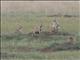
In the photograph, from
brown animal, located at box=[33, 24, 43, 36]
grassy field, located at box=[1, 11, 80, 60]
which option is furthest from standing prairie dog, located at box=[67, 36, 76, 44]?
brown animal, located at box=[33, 24, 43, 36]

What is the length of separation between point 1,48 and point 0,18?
407mm

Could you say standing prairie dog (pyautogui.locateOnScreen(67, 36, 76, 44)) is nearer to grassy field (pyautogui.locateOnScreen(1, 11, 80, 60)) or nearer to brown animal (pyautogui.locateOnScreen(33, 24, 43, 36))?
grassy field (pyautogui.locateOnScreen(1, 11, 80, 60))

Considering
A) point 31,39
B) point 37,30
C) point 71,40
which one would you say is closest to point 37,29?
point 37,30

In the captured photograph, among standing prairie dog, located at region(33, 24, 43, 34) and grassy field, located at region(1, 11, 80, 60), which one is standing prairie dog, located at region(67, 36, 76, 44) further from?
standing prairie dog, located at region(33, 24, 43, 34)

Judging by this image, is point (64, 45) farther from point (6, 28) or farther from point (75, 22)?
point (6, 28)

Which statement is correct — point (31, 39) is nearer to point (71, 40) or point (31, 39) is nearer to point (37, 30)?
point (37, 30)

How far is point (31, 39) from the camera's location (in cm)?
348

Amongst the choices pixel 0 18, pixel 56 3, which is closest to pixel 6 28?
pixel 0 18

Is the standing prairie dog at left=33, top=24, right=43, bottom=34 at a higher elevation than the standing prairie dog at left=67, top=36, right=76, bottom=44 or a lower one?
higher

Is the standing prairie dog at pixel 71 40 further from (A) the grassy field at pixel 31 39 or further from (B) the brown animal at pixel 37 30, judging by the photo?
(B) the brown animal at pixel 37 30

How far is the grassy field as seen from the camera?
3418mm

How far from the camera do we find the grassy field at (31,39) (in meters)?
3.42

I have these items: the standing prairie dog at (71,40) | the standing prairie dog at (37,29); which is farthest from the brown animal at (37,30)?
the standing prairie dog at (71,40)

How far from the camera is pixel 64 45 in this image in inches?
137
